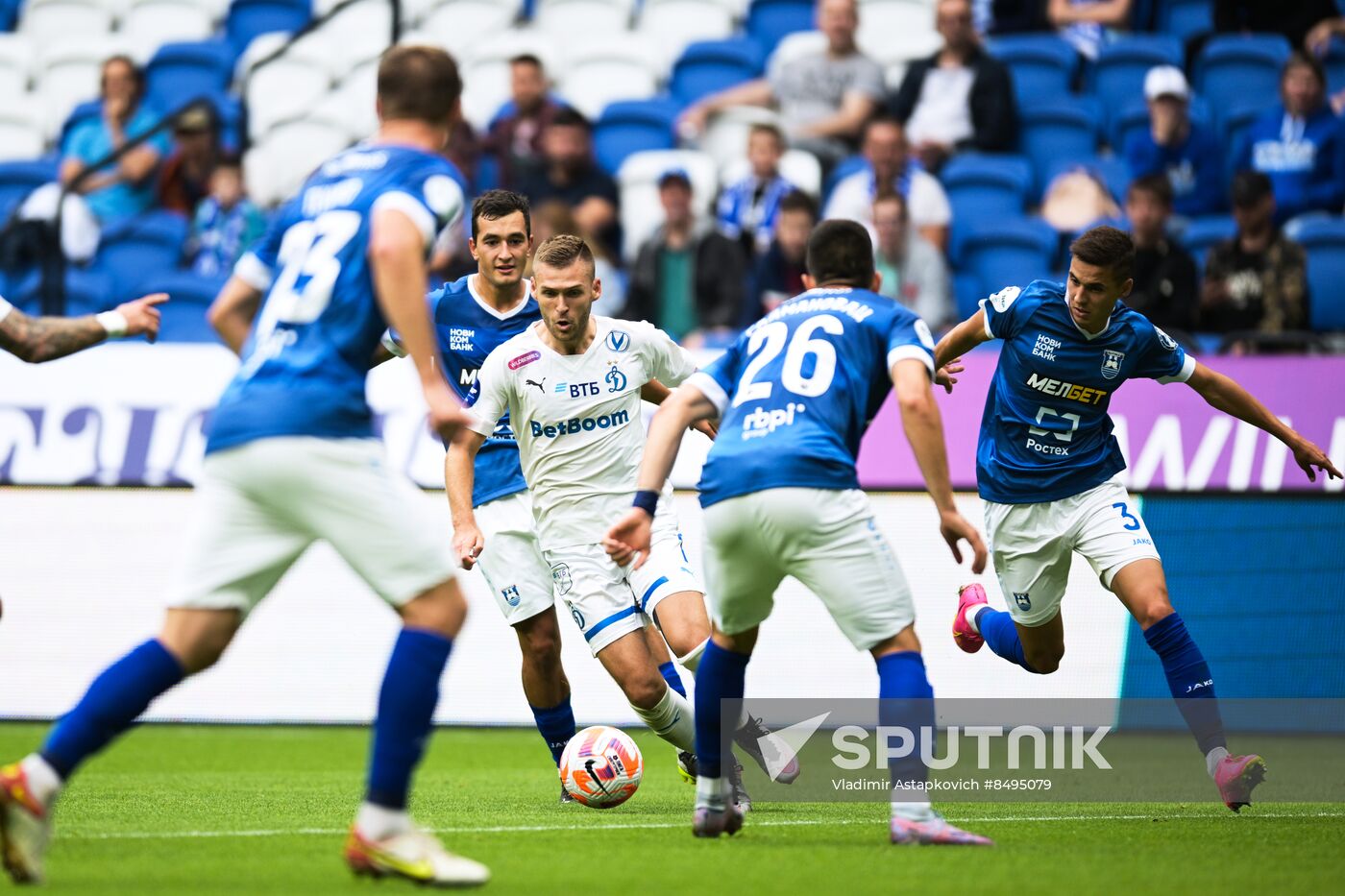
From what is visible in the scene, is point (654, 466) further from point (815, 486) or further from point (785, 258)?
point (785, 258)

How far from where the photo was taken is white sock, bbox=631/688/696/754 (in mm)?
7484

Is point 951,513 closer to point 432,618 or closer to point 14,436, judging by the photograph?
point 432,618

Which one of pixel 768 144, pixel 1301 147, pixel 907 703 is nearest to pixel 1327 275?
pixel 1301 147

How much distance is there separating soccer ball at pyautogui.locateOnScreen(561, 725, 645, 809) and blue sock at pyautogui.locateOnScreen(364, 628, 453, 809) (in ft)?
7.38

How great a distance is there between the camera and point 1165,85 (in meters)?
14.0

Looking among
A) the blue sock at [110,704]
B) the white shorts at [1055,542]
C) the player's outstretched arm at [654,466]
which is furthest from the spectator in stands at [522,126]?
the blue sock at [110,704]

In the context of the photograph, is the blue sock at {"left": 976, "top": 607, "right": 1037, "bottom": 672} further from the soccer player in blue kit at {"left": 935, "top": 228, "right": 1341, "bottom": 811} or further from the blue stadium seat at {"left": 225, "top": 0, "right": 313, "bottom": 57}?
the blue stadium seat at {"left": 225, "top": 0, "right": 313, "bottom": 57}

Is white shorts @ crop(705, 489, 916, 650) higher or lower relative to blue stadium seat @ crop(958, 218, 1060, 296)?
higher

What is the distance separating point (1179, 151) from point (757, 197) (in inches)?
137

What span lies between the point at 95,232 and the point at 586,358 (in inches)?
353

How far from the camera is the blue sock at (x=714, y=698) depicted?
20.8 feet

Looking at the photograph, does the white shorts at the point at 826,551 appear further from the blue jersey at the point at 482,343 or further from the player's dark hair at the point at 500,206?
the player's dark hair at the point at 500,206

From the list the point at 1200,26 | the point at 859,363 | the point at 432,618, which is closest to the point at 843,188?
the point at 1200,26

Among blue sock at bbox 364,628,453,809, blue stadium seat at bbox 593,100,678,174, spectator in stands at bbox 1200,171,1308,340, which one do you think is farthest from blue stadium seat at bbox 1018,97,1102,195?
blue sock at bbox 364,628,453,809
